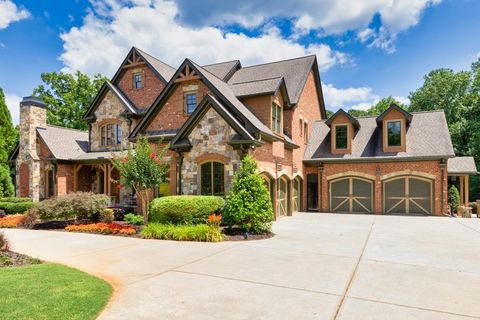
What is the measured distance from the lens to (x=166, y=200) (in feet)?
43.6

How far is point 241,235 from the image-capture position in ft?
39.2

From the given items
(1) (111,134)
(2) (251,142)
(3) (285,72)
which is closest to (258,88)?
(2) (251,142)

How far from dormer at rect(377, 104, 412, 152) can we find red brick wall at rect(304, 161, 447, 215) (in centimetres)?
112

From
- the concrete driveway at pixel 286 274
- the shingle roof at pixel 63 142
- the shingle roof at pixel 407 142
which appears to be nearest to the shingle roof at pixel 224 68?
the shingle roof at pixel 407 142

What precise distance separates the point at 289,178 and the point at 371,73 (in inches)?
437

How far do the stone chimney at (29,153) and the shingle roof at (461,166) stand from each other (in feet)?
93.0

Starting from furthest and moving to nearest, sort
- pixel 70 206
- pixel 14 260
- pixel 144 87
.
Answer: pixel 144 87 → pixel 70 206 → pixel 14 260

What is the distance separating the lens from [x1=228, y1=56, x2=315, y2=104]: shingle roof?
72.3ft

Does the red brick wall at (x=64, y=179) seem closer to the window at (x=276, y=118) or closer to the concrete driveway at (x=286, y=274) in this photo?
the concrete driveway at (x=286, y=274)

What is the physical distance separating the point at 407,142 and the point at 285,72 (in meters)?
9.79

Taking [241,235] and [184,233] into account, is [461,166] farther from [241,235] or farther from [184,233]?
[184,233]

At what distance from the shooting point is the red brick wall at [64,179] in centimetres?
2220

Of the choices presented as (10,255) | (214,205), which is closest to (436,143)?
(214,205)

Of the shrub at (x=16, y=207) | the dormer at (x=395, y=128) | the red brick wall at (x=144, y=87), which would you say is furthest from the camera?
the red brick wall at (x=144, y=87)
